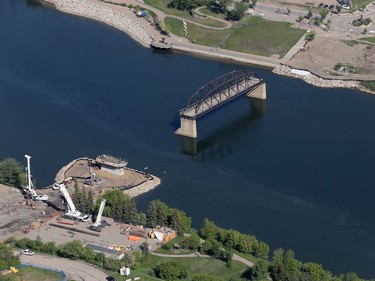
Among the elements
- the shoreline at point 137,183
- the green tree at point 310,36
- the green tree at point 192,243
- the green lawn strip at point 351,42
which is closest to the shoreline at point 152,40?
the green tree at point 310,36

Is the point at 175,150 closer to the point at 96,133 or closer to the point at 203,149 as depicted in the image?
the point at 203,149

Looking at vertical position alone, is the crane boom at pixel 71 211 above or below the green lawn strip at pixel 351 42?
below

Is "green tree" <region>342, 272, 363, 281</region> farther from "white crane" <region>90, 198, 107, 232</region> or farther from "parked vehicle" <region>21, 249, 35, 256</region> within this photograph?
"parked vehicle" <region>21, 249, 35, 256</region>

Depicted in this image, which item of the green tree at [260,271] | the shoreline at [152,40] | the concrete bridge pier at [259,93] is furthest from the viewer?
the shoreline at [152,40]

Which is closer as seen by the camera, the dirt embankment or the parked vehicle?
the parked vehicle

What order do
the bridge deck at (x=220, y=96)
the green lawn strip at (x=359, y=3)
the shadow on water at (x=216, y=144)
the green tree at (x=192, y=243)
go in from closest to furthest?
the green tree at (x=192, y=243) → the shadow on water at (x=216, y=144) → the bridge deck at (x=220, y=96) → the green lawn strip at (x=359, y=3)

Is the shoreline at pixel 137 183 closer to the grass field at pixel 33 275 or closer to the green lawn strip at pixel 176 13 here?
the grass field at pixel 33 275

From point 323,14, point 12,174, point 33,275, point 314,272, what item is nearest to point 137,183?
point 12,174

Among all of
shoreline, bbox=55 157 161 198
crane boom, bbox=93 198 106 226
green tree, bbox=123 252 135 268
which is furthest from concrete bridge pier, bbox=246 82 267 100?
green tree, bbox=123 252 135 268
